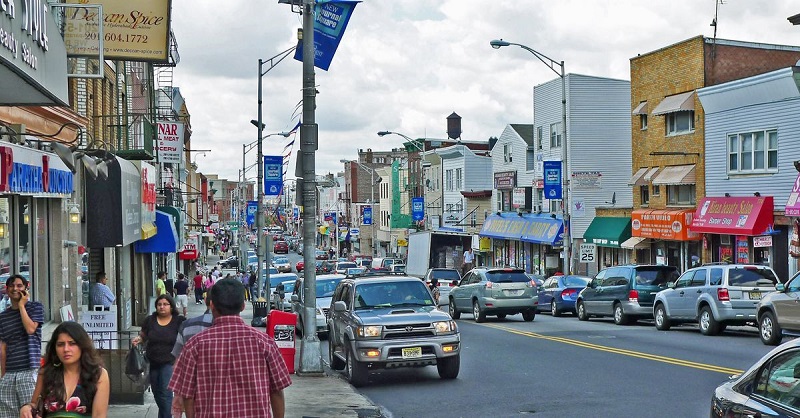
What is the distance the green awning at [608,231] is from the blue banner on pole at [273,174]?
15.6 metres

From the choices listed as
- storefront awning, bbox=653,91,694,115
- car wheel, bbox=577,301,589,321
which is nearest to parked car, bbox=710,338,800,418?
car wheel, bbox=577,301,589,321

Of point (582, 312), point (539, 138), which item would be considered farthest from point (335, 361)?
point (539, 138)

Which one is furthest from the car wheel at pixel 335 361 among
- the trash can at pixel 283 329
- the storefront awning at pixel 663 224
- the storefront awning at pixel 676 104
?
the storefront awning at pixel 676 104

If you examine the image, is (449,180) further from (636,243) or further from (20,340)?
(20,340)

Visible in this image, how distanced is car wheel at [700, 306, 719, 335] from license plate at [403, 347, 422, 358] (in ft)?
34.1

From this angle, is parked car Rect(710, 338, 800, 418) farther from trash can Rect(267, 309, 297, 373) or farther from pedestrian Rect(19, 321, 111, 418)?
trash can Rect(267, 309, 297, 373)

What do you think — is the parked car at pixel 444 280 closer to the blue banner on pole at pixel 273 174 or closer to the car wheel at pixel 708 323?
the blue banner on pole at pixel 273 174

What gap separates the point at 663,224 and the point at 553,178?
4.76 metres

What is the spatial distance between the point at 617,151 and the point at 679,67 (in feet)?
41.0

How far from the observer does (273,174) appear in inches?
1593

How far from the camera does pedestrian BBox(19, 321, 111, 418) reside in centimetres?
677

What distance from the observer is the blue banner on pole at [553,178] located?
41344 millimetres

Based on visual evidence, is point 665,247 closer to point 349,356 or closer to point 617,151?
point 617,151

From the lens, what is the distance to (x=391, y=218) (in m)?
94.8
